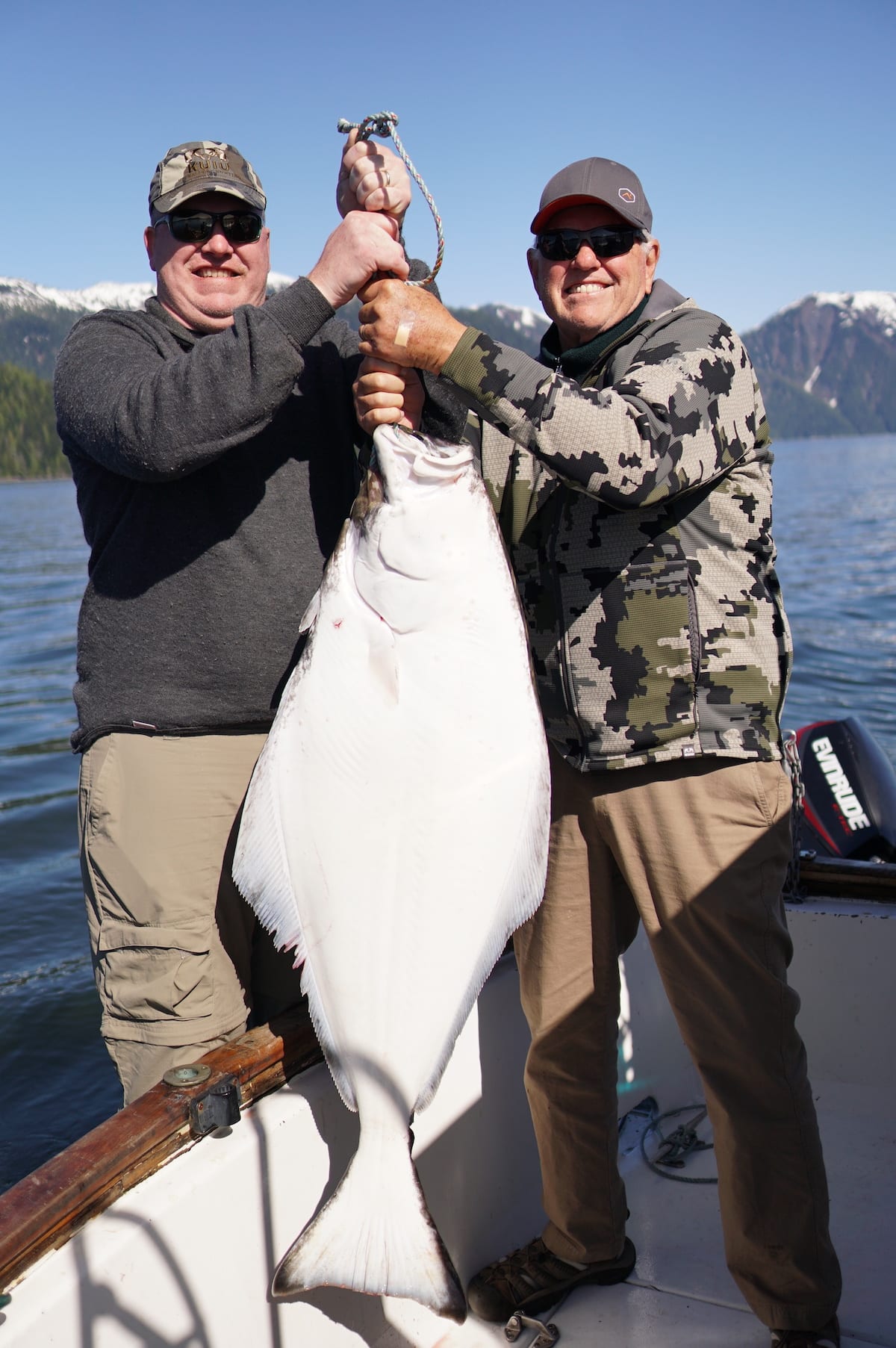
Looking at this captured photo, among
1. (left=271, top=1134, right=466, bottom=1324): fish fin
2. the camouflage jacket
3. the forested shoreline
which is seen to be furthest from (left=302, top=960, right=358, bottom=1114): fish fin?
the forested shoreline

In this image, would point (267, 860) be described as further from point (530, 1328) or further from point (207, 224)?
point (207, 224)

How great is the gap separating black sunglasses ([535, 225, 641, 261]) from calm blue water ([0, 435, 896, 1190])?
4644 mm

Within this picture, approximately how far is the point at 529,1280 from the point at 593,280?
8.41 ft

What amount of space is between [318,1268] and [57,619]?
1677 cm

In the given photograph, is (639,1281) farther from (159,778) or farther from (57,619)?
(57,619)

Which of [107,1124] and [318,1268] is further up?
[107,1124]

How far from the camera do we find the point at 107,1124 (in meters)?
2.08

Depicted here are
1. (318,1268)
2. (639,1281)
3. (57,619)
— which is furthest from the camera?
(57,619)

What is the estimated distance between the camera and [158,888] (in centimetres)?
260

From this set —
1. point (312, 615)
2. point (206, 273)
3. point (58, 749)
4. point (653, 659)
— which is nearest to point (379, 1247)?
point (312, 615)

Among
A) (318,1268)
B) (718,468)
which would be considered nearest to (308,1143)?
(318,1268)

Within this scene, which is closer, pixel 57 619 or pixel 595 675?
pixel 595 675

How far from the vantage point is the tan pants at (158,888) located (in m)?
2.59

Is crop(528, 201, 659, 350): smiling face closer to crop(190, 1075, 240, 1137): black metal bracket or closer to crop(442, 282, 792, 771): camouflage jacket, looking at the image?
crop(442, 282, 792, 771): camouflage jacket
